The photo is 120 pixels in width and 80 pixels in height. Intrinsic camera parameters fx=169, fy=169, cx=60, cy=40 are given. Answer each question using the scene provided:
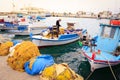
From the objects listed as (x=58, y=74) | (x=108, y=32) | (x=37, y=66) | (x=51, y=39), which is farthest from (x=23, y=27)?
(x=58, y=74)

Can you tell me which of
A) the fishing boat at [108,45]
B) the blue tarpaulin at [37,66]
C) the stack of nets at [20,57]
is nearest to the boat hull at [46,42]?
the fishing boat at [108,45]

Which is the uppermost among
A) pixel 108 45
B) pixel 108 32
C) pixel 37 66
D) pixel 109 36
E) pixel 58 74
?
pixel 108 32

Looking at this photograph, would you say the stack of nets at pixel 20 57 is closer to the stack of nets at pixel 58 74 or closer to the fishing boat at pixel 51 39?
the stack of nets at pixel 58 74

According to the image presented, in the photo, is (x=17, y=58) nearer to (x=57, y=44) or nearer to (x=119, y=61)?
(x=119, y=61)

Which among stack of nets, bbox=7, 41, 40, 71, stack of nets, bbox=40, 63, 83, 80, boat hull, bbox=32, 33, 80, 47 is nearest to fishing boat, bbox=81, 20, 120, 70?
stack of nets, bbox=40, 63, 83, 80

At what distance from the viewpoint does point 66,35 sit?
18.0m

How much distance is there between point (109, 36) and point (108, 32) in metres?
0.29

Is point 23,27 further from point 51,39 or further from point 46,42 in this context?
point 51,39

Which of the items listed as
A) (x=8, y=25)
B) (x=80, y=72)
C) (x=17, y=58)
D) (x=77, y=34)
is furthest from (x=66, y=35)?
(x=8, y=25)

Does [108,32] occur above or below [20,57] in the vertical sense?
above

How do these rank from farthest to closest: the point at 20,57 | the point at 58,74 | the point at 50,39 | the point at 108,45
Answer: the point at 50,39 → the point at 108,45 → the point at 20,57 → the point at 58,74

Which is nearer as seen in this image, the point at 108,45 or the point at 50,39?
the point at 108,45

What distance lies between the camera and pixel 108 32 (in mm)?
10992

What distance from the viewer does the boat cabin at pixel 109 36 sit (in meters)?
10.6
